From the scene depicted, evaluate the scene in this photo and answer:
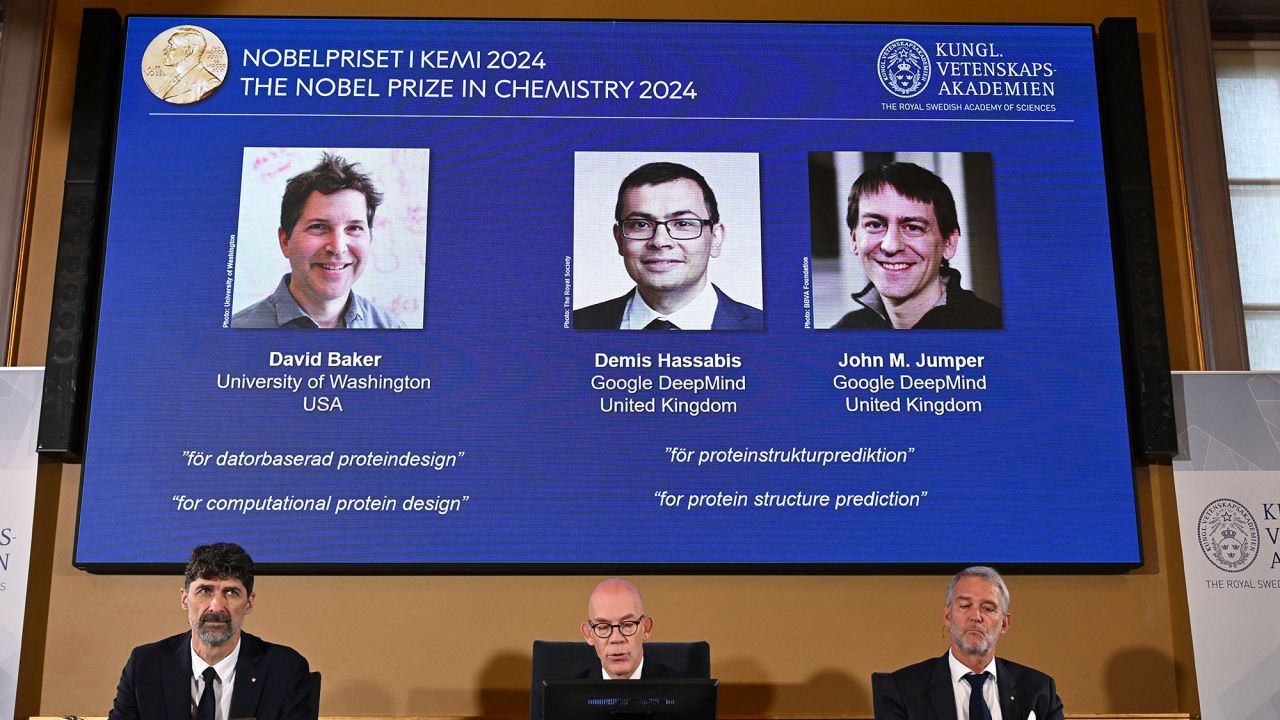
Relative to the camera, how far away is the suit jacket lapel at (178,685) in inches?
137

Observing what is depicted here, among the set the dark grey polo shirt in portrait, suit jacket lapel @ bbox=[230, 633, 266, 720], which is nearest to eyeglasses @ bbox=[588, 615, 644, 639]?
suit jacket lapel @ bbox=[230, 633, 266, 720]

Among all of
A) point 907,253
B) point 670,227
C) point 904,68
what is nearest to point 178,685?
point 670,227

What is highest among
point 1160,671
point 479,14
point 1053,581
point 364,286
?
point 479,14

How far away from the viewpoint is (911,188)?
16.0ft

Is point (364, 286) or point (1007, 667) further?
point (364, 286)

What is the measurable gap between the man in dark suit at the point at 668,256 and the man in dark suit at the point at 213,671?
1.69 metres

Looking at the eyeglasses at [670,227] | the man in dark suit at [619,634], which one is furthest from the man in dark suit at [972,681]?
the eyeglasses at [670,227]

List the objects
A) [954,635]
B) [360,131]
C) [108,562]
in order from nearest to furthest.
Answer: [954,635] < [108,562] < [360,131]

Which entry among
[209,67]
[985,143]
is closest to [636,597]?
[985,143]

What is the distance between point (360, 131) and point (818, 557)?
2.39 metres

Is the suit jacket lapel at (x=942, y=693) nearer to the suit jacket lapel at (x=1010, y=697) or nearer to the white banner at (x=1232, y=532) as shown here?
the suit jacket lapel at (x=1010, y=697)

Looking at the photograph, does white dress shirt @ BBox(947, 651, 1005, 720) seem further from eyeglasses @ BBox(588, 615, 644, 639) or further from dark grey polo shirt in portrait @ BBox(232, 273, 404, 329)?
dark grey polo shirt in portrait @ BBox(232, 273, 404, 329)

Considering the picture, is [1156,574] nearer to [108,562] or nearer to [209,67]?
[108,562]

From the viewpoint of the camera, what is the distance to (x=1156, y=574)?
4.67 m
